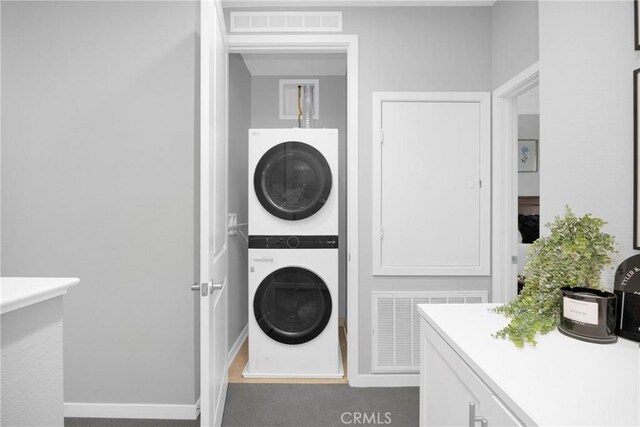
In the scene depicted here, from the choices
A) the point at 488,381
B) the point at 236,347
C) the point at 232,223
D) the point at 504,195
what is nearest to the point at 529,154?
the point at 504,195

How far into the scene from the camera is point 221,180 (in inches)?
72.1

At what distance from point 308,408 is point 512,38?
8.25 feet

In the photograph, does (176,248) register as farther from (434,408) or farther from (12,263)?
(434,408)

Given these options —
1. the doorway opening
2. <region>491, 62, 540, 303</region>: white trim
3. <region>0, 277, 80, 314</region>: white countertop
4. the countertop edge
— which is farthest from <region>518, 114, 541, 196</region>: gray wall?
<region>0, 277, 80, 314</region>: white countertop

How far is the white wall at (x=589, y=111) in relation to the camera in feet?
3.35

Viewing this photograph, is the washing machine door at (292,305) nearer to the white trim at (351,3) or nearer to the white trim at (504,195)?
the white trim at (504,195)

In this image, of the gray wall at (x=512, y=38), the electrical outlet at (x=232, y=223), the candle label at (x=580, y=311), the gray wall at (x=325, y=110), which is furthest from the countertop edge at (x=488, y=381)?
the gray wall at (x=325, y=110)

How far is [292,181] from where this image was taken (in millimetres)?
2260

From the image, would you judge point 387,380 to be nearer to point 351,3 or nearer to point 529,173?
point 351,3

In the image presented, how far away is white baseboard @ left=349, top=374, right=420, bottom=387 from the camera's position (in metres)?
2.19

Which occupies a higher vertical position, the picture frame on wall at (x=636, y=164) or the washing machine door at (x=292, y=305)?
the picture frame on wall at (x=636, y=164)

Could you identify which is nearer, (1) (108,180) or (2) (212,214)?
(2) (212,214)

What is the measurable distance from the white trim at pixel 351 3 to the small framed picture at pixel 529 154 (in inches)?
101

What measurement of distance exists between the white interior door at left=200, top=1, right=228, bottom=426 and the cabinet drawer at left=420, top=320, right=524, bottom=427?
909 mm
